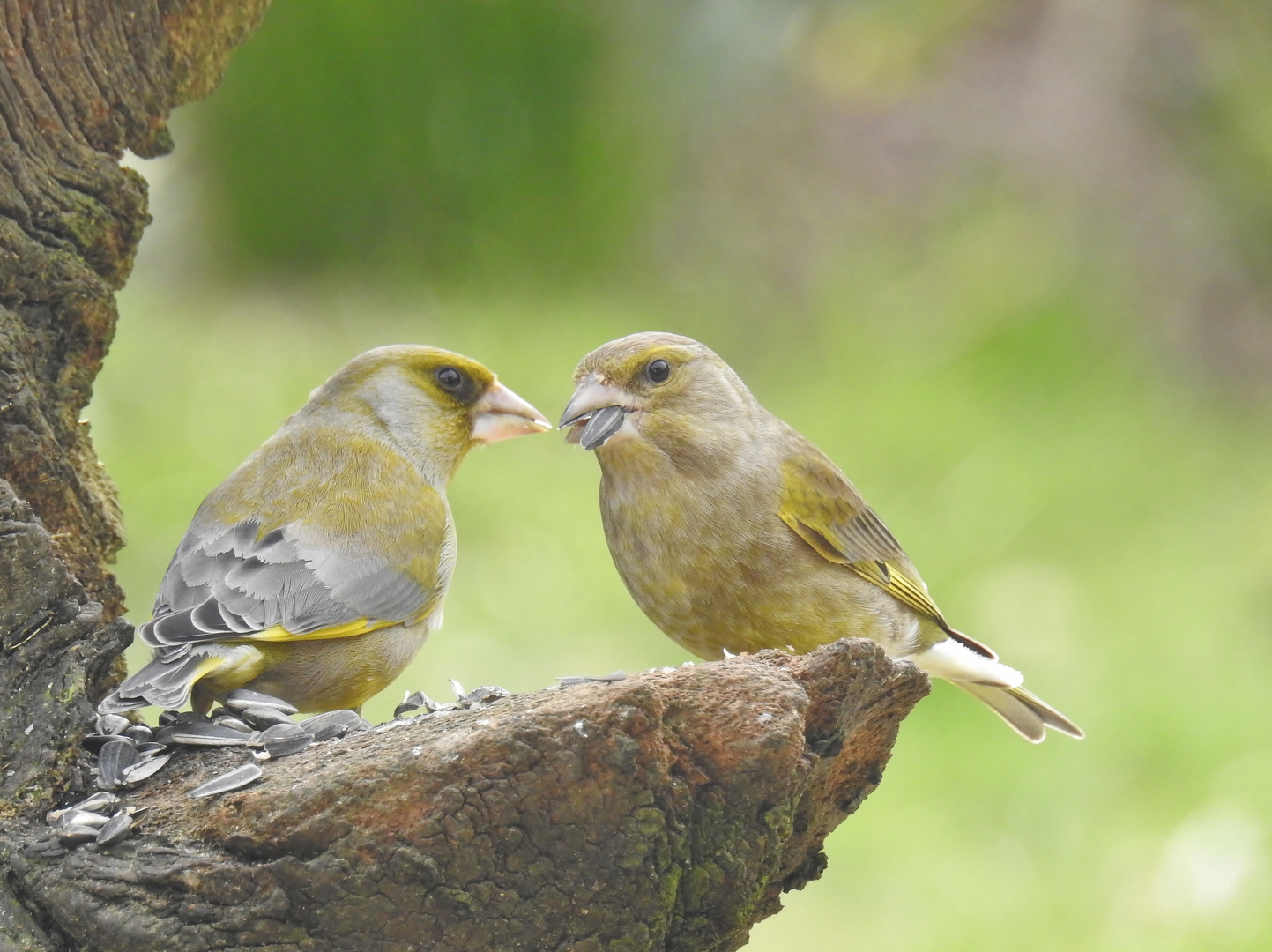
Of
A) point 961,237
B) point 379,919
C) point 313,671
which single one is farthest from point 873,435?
point 379,919

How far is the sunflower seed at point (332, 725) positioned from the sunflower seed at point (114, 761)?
23 cm

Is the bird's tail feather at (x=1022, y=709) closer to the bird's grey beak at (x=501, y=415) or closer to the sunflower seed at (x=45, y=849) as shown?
the bird's grey beak at (x=501, y=415)

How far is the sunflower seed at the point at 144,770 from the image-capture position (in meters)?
1.97

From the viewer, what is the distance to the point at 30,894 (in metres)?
1.79

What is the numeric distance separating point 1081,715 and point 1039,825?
1.64 ft

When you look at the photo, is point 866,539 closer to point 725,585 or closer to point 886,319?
point 725,585

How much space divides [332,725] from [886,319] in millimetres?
4330

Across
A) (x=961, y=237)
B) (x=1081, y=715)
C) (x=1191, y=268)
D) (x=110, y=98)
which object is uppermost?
(x=1191, y=268)

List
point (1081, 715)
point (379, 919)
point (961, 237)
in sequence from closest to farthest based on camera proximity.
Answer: point (379, 919) < point (1081, 715) < point (961, 237)

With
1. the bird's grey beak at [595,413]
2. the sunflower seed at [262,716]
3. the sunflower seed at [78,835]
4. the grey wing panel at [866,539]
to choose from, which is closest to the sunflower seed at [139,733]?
the sunflower seed at [262,716]

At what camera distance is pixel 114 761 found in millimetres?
1994

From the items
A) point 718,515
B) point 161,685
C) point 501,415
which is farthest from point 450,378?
point 161,685

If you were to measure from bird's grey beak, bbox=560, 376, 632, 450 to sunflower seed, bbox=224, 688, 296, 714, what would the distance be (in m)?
0.70

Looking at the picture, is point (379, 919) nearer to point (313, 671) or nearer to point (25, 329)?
point (313, 671)
